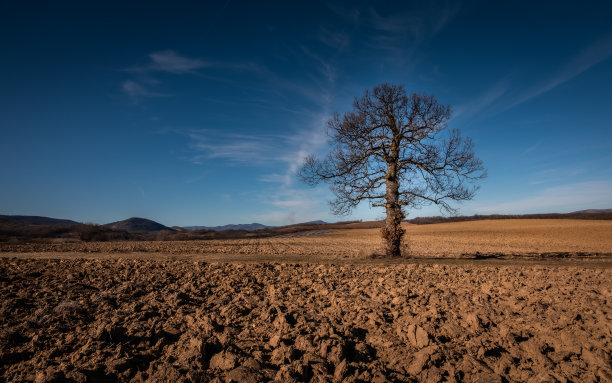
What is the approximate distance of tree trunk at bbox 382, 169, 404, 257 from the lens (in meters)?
15.2

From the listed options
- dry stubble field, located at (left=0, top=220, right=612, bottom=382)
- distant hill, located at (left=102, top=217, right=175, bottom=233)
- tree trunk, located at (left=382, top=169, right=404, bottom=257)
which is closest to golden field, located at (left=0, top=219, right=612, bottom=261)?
tree trunk, located at (left=382, top=169, right=404, bottom=257)

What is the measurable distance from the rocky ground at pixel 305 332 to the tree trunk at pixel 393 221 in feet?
24.9

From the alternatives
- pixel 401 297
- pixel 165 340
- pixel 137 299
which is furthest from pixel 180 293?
pixel 401 297

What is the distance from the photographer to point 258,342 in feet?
14.0

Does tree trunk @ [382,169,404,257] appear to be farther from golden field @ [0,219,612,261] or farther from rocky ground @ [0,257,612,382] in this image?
rocky ground @ [0,257,612,382]

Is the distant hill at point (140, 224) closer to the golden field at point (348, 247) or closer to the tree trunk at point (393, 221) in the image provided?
the golden field at point (348, 247)

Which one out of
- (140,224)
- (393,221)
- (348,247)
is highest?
(140,224)

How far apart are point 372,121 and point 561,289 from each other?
11051 millimetres

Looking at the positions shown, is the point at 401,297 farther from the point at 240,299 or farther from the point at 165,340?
the point at 165,340

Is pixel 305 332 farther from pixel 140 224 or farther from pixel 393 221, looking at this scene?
pixel 140 224

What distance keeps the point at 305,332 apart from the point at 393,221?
37.9 feet

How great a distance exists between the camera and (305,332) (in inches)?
179

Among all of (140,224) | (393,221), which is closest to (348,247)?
(393,221)

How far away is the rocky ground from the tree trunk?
758 centimetres
